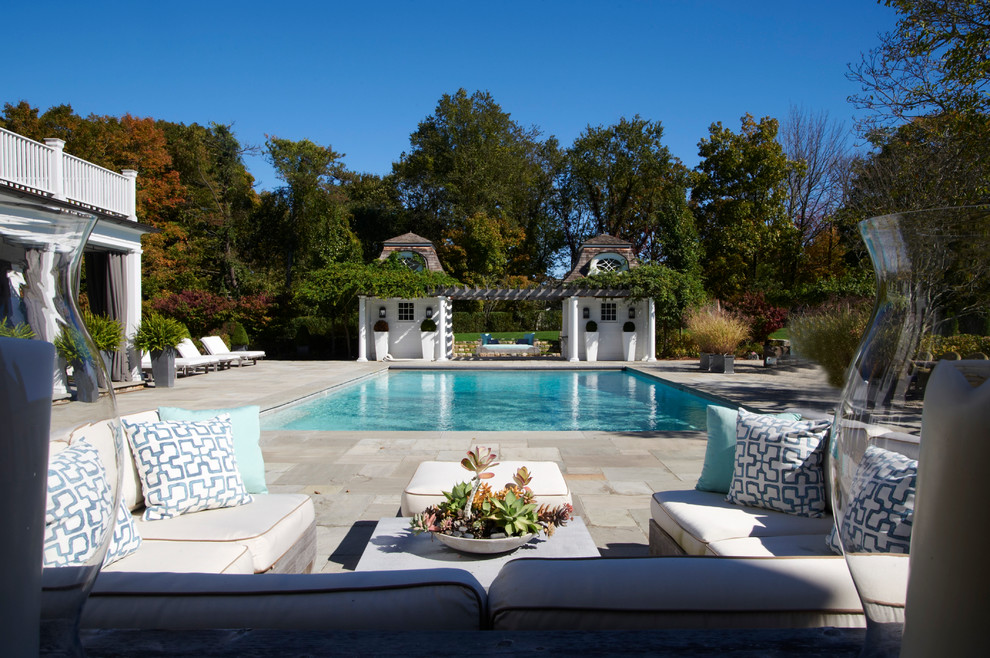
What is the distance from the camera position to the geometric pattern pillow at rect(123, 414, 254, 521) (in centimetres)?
293

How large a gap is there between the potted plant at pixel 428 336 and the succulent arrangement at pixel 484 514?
51.5 ft

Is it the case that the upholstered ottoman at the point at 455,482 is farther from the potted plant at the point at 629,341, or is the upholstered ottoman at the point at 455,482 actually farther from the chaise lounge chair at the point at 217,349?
the potted plant at the point at 629,341

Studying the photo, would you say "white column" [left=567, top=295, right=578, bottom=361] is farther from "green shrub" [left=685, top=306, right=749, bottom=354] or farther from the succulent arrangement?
the succulent arrangement

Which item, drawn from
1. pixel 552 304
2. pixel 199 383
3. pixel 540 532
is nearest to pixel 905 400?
pixel 540 532

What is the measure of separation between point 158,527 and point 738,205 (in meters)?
23.7

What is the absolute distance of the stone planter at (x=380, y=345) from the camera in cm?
1833

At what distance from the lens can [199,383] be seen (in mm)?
12164

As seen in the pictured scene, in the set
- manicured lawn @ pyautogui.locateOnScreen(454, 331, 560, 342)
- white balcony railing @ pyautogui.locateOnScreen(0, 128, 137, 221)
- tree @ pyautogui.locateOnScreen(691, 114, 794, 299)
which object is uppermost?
tree @ pyautogui.locateOnScreen(691, 114, 794, 299)

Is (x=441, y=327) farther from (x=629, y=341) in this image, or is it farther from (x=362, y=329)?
(x=629, y=341)

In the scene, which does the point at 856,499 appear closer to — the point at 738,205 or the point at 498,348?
the point at 498,348

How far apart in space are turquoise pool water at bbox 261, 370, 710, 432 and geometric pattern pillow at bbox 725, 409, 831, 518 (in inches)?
203

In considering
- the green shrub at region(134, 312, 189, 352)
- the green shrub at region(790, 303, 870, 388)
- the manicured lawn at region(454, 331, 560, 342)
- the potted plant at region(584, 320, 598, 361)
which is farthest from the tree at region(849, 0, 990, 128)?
the manicured lawn at region(454, 331, 560, 342)

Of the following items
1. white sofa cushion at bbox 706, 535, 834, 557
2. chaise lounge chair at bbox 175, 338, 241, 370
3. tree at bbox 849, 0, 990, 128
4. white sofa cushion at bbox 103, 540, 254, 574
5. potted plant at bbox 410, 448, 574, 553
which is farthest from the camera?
chaise lounge chair at bbox 175, 338, 241, 370

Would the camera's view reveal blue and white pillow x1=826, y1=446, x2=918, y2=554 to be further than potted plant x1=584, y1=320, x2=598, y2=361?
No
